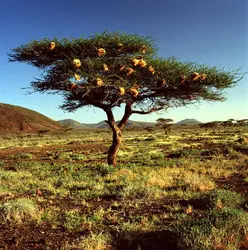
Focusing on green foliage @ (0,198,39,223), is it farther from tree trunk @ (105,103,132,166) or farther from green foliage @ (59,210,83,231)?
tree trunk @ (105,103,132,166)

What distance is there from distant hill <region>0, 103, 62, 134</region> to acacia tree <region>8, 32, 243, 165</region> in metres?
121

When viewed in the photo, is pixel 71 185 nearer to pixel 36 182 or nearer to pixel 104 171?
pixel 36 182

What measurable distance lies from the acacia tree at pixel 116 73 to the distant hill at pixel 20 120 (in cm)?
12097

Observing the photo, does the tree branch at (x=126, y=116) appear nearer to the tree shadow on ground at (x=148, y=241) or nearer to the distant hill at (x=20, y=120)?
the tree shadow on ground at (x=148, y=241)

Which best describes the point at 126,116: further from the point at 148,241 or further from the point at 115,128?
the point at 148,241

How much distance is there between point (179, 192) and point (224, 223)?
391cm

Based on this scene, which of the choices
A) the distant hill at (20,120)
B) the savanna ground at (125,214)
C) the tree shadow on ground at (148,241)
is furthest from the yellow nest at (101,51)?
the distant hill at (20,120)

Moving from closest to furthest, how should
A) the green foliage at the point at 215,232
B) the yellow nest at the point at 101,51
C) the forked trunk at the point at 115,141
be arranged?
the green foliage at the point at 215,232 → the yellow nest at the point at 101,51 → the forked trunk at the point at 115,141

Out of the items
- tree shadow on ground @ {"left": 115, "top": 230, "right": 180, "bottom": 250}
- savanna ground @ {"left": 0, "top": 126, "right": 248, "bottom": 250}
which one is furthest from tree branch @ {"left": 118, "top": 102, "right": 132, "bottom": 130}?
tree shadow on ground @ {"left": 115, "top": 230, "right": 180, "bottom": 250}

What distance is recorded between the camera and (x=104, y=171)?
49.5 feet

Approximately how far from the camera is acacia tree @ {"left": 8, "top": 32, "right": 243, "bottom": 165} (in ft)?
51.8

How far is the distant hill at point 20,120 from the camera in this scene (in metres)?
138

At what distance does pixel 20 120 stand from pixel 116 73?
140 meters

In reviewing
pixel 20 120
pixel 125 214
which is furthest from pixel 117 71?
pixel 20 120
